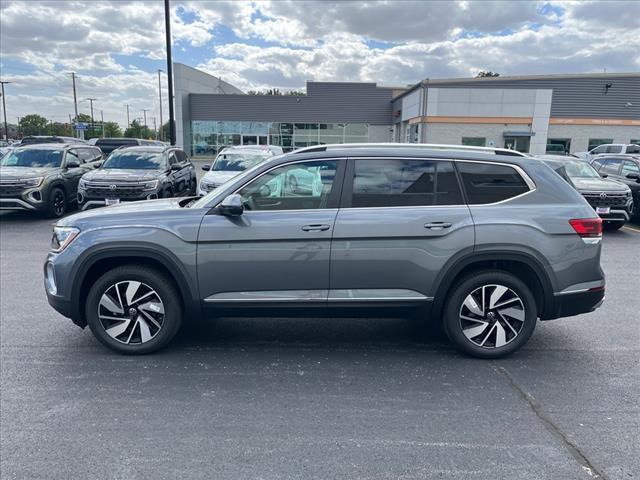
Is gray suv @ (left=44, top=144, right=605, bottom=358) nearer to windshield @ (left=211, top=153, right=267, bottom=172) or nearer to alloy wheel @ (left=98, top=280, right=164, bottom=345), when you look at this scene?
alloy wheel @ (left=98, top=280, right=164, bottom=345)

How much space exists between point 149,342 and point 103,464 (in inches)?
56.9

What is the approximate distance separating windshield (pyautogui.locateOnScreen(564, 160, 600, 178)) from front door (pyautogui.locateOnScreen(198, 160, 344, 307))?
9.56 meters

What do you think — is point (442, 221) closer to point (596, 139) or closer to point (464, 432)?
point (464, 432)

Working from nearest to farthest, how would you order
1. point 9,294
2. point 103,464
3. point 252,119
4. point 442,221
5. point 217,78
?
point 103,464
point 442,221
point 9,294
point 252,119
point 217,78

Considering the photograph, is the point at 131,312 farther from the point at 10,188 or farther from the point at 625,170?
the point at 625,170

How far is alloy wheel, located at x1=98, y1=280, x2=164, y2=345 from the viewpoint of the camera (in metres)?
3.98

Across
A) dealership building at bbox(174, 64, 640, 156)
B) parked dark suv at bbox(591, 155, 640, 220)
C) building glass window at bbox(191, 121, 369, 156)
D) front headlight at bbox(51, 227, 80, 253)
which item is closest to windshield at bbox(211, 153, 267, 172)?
front headlight at bbox(51, 227, 80, 253)

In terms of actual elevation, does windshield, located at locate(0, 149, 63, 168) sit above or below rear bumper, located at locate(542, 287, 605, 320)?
above

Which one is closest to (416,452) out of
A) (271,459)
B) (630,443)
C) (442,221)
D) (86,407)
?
(271,459)

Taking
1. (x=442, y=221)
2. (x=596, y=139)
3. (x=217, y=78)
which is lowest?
(x=442, y=221)

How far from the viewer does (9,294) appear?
5816 millimetres

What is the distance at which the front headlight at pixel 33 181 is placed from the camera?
35.3 ft

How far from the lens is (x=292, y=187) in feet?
13.2

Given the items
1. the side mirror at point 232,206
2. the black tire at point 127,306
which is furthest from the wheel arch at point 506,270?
the black tire at point 127,306
